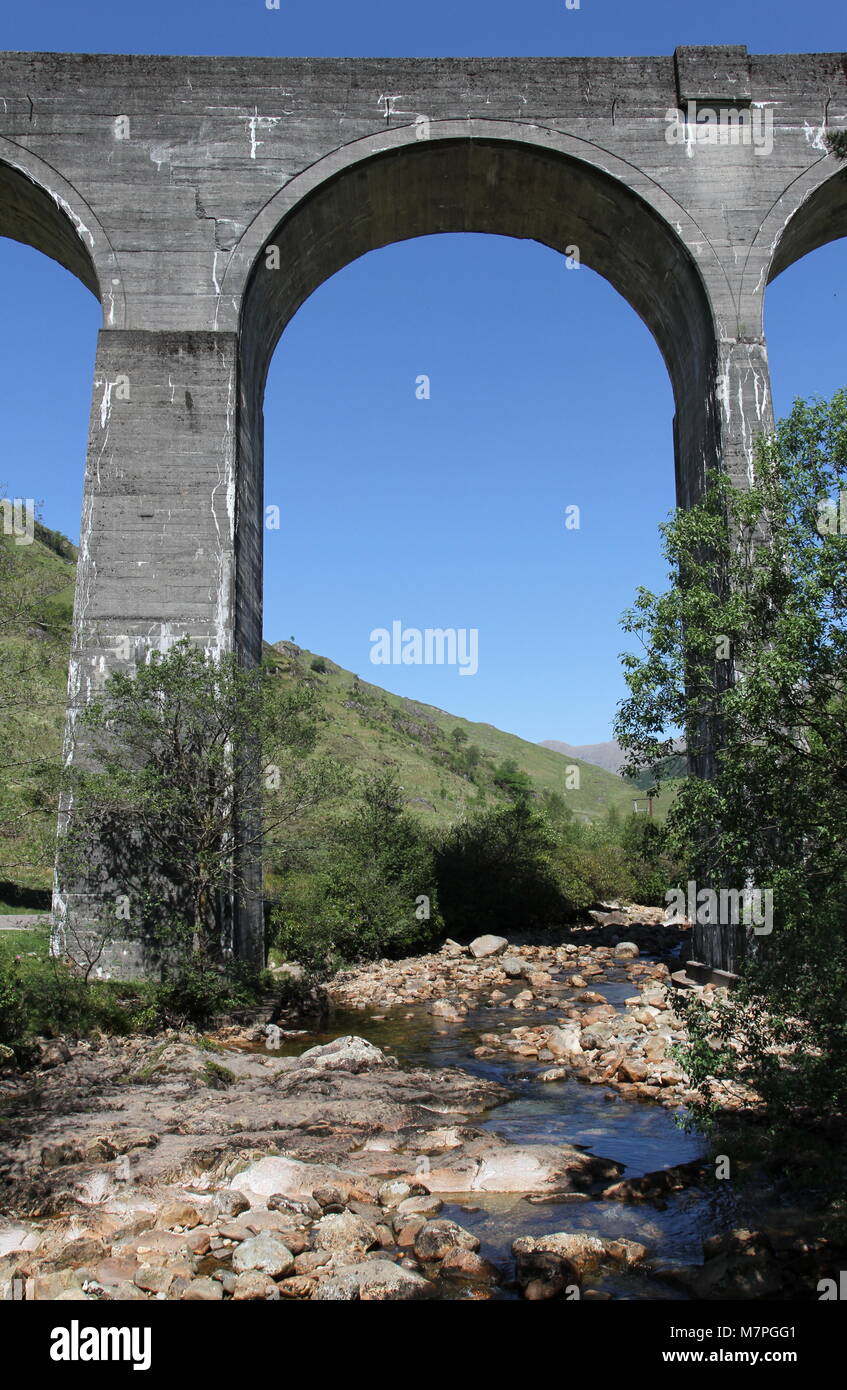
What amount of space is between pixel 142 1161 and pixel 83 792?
5.81 meters

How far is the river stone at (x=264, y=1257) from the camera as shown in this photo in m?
4.86

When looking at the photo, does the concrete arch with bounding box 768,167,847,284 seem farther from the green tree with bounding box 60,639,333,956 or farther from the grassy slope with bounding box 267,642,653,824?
the grassy slope with bounding box 267,642,653,824

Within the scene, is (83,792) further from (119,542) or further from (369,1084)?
(369,1084)

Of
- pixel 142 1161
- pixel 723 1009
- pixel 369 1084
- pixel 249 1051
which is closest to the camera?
pixel 723 1009

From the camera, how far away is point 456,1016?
41.7 ft

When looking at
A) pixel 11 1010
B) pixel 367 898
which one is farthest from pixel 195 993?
Result: pixel 367 898

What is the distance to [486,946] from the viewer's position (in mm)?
18281

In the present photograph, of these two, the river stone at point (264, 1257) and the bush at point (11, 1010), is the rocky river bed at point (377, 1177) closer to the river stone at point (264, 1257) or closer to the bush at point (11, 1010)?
the river stone at point (264, 1257)

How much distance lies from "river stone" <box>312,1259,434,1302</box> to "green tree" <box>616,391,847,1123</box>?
1816mm

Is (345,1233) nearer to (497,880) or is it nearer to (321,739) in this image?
(321,739)

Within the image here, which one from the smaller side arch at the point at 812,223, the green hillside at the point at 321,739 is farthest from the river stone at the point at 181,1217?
the smaller side arch at the point at 812,223

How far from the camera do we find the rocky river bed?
4852 mm

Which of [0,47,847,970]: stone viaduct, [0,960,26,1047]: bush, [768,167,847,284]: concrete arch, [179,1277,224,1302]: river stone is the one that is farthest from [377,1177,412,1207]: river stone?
[768,167,847,284]: concrete arch

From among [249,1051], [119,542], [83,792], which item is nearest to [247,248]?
[119,542]
